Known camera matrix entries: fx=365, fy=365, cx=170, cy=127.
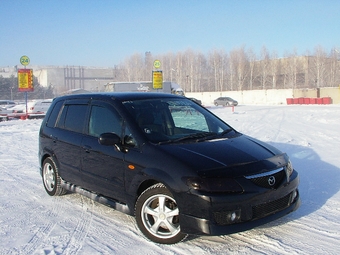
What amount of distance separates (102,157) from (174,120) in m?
1.19

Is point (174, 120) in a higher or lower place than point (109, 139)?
higher

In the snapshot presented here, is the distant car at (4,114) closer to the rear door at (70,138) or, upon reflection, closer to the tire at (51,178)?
the tire at (51,178)

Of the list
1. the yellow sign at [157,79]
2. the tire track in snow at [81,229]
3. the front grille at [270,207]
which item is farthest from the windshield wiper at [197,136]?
the yellow sign at [157,79]

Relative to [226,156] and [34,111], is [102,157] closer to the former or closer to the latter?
[226,156]

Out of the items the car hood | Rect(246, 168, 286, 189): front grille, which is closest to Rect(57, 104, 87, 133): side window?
the car hood

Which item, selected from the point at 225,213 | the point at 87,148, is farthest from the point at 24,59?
the point at 225,213

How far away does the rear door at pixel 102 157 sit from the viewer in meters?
4.61

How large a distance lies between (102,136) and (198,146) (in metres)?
1.19

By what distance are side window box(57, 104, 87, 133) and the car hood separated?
1.79 meters

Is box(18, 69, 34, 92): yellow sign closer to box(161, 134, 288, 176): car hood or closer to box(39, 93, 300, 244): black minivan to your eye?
box(39, 93, 300, 244): black minivan

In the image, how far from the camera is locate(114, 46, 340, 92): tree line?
3039 inches

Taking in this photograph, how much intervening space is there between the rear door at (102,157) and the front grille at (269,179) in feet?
5.32

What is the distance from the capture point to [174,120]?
5.33 meters

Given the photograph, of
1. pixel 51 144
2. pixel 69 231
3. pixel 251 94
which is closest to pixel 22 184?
pixel 51 144
